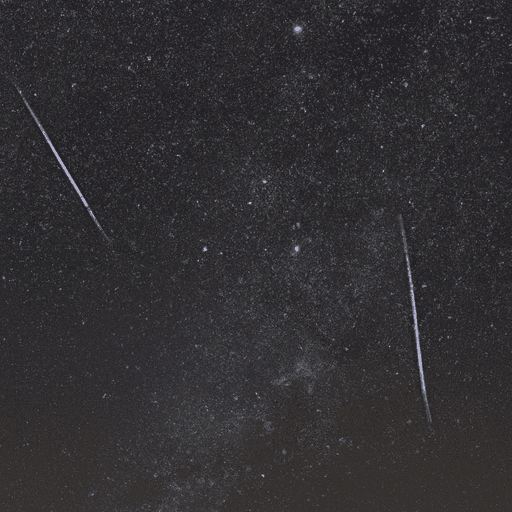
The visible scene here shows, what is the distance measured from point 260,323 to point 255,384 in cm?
40

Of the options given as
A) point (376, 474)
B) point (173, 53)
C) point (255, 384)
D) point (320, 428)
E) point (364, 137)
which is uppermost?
point (173, 53)

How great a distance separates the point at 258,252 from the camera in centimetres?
252

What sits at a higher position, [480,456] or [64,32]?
[64,32]

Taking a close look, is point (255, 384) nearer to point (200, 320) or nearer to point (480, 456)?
point (200, 320)

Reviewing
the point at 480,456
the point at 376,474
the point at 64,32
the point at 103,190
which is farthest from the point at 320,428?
the point at 64,32

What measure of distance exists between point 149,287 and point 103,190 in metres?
0.68

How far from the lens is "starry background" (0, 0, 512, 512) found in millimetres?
2434

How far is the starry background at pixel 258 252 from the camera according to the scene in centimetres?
243

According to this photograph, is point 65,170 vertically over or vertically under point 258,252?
over

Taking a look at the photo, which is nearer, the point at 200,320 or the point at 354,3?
the point at 354,3

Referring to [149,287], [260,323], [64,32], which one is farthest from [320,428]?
[64,32]

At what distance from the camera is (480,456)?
2.57 metres

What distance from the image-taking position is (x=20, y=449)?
106 inches

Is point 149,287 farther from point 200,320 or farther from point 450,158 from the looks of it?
point 450,158
